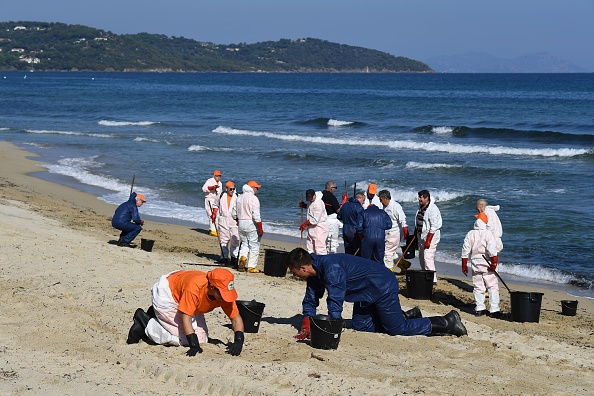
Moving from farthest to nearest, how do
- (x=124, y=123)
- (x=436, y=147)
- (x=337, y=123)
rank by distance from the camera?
(x=337, y=123) → (x=124, y=123) → (x=436, y=147)

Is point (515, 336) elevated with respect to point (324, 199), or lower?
lower

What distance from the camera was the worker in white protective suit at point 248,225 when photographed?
13289mm

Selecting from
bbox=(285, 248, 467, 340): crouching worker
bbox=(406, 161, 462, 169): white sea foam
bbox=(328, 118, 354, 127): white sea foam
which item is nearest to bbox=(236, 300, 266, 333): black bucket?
bbox=(285, 248, 467, 340): crouching worker

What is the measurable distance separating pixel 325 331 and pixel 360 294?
676 mm

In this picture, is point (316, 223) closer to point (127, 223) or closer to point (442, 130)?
point (127, 223)

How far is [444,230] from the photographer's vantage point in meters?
18.7

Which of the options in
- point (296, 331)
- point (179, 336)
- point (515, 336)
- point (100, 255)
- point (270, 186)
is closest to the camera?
point (179, 336)

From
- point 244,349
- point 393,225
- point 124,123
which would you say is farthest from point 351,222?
point 124,123

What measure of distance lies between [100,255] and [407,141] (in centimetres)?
2877

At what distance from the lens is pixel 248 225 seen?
1339 cm

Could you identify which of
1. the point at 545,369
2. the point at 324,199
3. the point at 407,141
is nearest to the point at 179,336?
the point at 545,369

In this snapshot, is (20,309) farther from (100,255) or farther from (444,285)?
(444,285)

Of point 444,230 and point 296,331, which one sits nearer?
point 296,331

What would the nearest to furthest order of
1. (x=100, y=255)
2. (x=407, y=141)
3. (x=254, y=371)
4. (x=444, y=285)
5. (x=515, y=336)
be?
(x=254, y=371)
(x=515, y=336)
(x=100, y=255)
(x=444, y=285)
(x=407, y=141)
